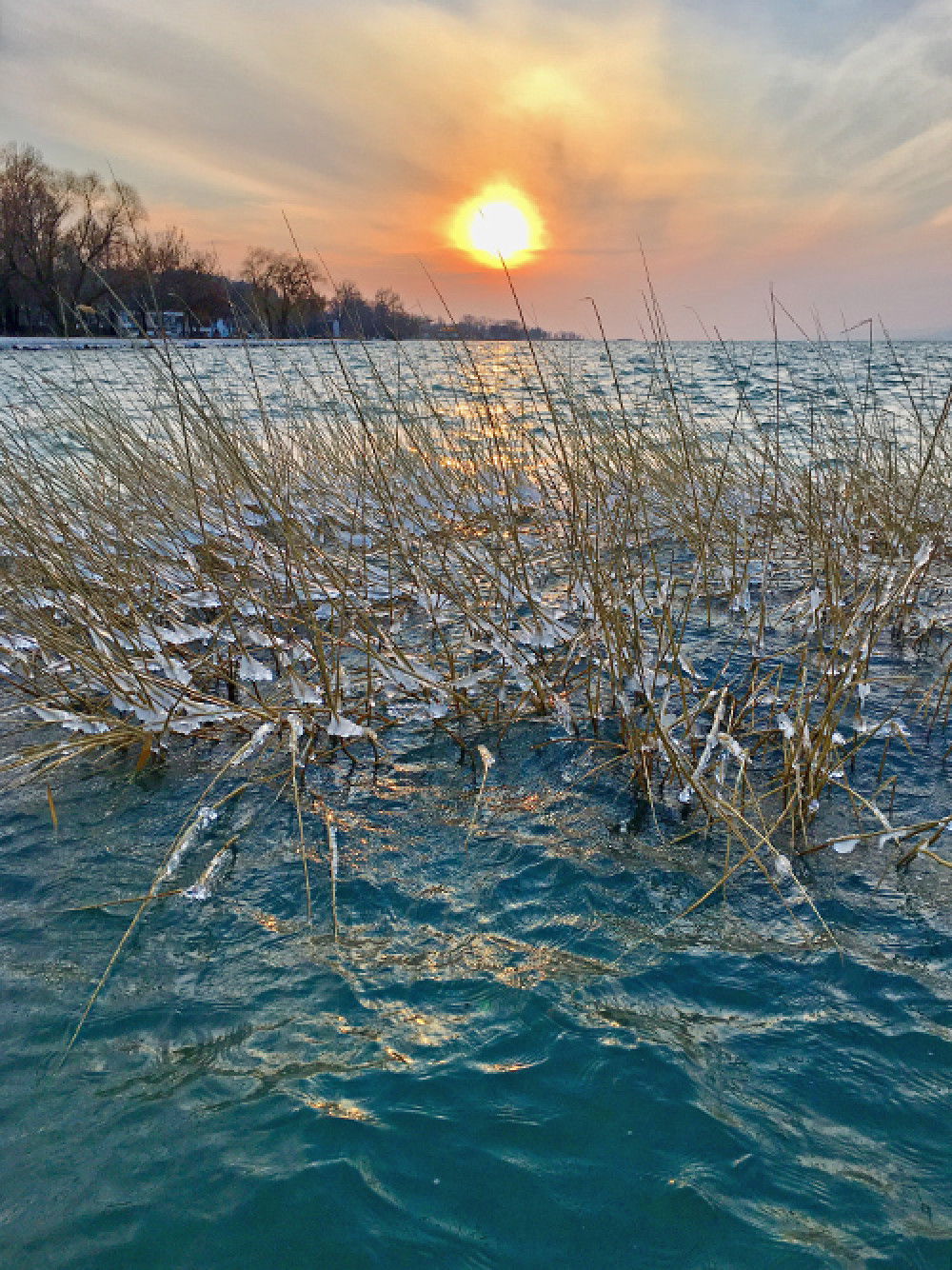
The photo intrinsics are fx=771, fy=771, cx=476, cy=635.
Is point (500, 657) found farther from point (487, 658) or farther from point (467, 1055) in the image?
point (467, 1055)

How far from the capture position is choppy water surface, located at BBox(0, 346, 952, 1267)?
1387 millimetres

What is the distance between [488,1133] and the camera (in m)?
1.56

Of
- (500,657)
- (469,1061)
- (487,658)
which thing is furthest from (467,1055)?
(487,658)

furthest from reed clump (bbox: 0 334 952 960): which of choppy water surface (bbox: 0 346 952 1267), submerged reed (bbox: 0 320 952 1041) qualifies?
choppy water surface (bbox: 0 346 952 1267)

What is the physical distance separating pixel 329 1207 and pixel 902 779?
2.34 m

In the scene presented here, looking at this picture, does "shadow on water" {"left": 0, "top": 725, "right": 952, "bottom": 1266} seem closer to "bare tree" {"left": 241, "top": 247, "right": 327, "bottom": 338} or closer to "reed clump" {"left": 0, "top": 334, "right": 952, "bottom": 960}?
"reed clump" {"left": 0, "top": 334, "right": 952, "bottom": 960}

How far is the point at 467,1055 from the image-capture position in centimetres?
173

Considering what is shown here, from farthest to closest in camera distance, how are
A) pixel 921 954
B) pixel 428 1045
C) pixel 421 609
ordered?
1. pixel 421 609
2. pixel 921 954
3. pixel 428 1045

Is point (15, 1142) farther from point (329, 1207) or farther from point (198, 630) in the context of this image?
point (198, 630)

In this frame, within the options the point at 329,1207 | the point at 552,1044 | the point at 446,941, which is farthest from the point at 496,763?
the point at 329,1207

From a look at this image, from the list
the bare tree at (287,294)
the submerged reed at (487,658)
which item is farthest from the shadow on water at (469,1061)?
the bare tree at (287,294)

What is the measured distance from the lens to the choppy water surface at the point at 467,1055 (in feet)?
4.55

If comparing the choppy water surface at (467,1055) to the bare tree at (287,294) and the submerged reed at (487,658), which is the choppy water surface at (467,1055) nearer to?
the submerged reed at (487,658)

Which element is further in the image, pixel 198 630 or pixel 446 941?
pixel 198 630
